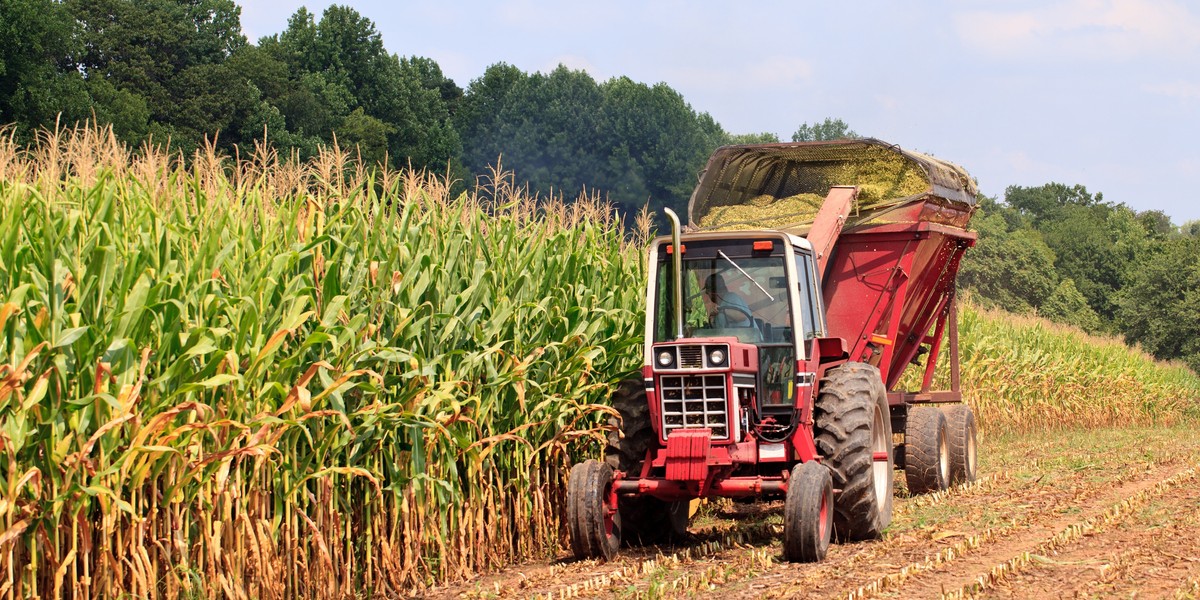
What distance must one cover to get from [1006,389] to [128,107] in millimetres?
25206

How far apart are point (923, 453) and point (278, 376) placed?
22.8 ft

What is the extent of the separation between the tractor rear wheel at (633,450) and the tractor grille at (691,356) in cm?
58

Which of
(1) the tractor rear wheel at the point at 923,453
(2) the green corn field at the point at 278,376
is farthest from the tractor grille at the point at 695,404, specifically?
(1) the tractor rear wheel at the point at 923,453

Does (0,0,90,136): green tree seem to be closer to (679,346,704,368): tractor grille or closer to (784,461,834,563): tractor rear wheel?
(679,346,704,368): tractor grille

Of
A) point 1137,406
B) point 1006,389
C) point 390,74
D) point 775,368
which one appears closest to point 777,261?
point 775,368

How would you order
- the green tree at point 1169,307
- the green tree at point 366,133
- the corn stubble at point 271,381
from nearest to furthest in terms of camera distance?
the corn stubble at point 271,381 < the green tree at point 1169,307 < the green tree at point 366,133

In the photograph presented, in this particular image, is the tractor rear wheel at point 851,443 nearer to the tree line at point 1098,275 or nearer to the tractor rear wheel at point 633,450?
the tractor rear wheel at point 633,450

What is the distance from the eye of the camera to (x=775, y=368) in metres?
8.46

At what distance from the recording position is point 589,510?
784 cm

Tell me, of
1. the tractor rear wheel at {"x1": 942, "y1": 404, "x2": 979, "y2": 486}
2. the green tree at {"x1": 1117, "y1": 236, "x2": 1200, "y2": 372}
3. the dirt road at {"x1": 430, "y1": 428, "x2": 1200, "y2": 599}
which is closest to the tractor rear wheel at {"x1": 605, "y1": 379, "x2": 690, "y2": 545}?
the dirt road at {"x1": 430, "y1": 428, "x2": 1200, "y2": 599}

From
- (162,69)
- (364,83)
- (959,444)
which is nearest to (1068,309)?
(364,83)

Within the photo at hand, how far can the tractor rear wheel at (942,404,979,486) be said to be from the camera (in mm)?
12039

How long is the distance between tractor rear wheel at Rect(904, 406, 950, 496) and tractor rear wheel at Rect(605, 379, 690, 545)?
3.47 m

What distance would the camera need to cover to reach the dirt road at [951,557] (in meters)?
6.99
